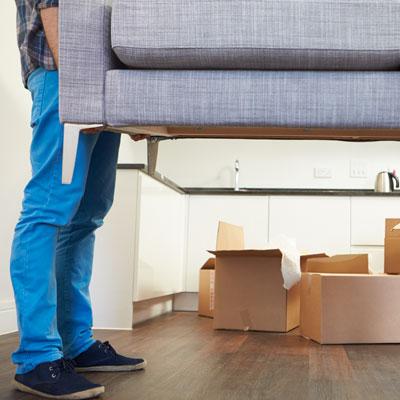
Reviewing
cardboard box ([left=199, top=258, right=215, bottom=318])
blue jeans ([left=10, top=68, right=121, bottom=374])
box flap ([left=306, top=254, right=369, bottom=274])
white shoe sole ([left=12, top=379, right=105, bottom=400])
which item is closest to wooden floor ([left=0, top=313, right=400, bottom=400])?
white shoe sole ([left=12, top=379, right=105, bottom=400])

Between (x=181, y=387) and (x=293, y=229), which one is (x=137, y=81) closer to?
(x=181, y=387)

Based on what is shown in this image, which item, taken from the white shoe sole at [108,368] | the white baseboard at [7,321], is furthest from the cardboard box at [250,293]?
the white shoe sole at [108,368]

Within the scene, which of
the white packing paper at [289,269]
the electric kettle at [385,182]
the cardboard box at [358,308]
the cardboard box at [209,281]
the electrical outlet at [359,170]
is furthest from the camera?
the electrical outlet at [359,170]

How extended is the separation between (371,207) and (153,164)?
93.6 inches

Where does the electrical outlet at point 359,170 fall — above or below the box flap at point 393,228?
above

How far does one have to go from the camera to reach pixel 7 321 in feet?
7.16

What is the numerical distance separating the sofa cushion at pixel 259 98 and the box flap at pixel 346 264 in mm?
1483

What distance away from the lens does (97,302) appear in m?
2.43

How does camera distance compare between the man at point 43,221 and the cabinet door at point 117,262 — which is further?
the cabinet door at point 117,262

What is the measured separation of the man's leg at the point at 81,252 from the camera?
1.40 m

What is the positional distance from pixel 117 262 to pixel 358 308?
1.04 metres

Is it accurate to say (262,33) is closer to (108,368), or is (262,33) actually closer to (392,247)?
(108,368)

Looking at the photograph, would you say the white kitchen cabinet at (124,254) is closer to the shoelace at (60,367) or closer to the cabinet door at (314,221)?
the cabinet door at (314,221)

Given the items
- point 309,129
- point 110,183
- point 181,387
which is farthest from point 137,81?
point 181,387
